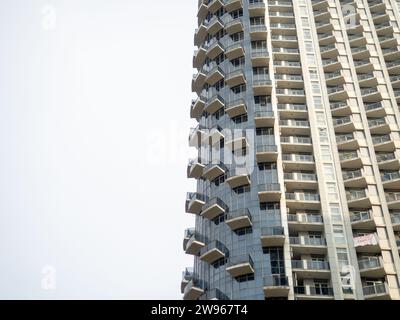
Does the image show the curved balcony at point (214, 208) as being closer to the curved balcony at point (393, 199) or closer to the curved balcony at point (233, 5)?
the curved balcony at point (393, 199)

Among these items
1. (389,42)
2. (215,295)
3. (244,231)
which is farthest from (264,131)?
(389,42)

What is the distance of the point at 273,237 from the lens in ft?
204

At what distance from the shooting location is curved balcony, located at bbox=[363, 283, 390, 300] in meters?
60.1

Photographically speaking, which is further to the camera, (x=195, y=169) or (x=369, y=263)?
(x=195, y=169)

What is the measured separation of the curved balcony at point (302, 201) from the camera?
6725 cm

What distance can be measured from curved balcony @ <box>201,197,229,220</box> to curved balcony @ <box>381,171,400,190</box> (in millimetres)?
22017

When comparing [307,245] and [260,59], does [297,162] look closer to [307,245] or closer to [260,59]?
[307,245]

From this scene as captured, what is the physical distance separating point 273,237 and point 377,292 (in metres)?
13.5

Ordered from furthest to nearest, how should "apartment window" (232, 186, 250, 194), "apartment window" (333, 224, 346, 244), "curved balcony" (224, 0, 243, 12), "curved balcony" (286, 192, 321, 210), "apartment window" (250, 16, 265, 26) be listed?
1. "curved balcony" (224, 0, 243, 12)
2. "apartment window" (250, 16, 265, 26)
3. "apartment window" (232, 186, 250, 194)
4. "curved balcony" (286, 192, 321, 210)
5. "apartment window" (333, 224, 346, 244)

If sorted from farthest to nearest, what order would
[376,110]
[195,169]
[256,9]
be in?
[256,9], [376,110], [195,169]

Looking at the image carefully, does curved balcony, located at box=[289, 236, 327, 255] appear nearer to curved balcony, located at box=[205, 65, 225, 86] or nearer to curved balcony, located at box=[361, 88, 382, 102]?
curved balcony, located at box=[361, 88, 382, 102]

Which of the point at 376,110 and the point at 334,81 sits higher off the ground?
the point at 334,81

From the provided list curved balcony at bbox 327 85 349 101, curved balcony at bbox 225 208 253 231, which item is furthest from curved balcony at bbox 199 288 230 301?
curved balcony at bbox 327 85 349 101
